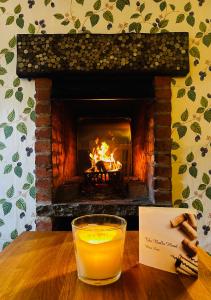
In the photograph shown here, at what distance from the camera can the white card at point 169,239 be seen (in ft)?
2.28

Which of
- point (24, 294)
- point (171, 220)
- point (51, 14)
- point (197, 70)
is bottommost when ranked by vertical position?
point (24, 294)

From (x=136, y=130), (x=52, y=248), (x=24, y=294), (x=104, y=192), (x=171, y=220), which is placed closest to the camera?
(x=24, y=294)

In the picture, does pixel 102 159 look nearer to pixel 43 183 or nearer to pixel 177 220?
pixel 43 183

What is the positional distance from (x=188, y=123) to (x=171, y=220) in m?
1.36

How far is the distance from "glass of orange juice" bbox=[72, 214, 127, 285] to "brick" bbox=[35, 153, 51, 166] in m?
1.25

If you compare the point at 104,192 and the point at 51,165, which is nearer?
the point at 51,165

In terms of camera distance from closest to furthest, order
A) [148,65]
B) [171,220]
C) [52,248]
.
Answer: [171,220]
[52,248]
[148,65]

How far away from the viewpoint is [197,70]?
78.2 inches

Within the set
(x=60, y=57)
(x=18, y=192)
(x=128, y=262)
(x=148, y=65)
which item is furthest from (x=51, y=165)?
(x=128, y=262)

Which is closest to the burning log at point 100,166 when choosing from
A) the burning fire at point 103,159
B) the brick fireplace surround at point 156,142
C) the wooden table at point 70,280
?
the burning fire at point 103,159

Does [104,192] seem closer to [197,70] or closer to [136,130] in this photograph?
[136,130]

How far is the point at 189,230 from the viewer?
2.30ft

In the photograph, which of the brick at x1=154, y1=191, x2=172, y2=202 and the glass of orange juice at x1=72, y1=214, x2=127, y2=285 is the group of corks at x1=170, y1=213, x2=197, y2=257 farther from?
the brick at x1=154, y1=191, x2=172, y2=202

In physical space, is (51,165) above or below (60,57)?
below
